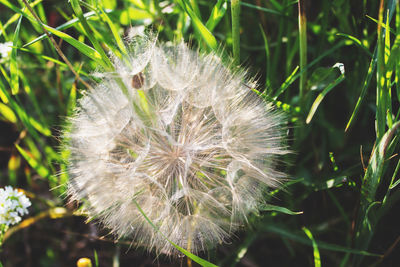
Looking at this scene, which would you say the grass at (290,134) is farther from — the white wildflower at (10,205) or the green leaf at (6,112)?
the white wildflower at (10,205)

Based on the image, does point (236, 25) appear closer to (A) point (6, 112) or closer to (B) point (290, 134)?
(B) point (290, 134)

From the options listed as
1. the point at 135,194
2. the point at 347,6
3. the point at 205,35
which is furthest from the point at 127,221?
the point at 347,6

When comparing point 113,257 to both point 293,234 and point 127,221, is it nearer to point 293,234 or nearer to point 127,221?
point 127,221

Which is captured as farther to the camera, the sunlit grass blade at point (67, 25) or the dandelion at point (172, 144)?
the sunlit grass blade at point (67, 25)

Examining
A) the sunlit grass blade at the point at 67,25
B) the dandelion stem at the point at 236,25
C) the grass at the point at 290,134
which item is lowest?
the grass at the point at 290,134

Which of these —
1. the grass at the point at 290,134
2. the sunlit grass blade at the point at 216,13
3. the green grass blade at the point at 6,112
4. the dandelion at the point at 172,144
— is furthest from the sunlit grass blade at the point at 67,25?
the sunlit grass blade at the point at 216,13

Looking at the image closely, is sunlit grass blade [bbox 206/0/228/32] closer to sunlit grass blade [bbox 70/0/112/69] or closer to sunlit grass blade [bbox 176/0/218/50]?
sunlit grass blade [bbox 176/0/218/50]

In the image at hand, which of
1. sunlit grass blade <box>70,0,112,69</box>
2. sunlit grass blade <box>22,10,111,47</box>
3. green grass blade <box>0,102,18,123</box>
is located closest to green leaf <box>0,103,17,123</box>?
green grass blade <box>0,102,18,123</box>


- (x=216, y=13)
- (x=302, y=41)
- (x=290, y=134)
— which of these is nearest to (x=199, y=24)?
(x=216, y=13)
